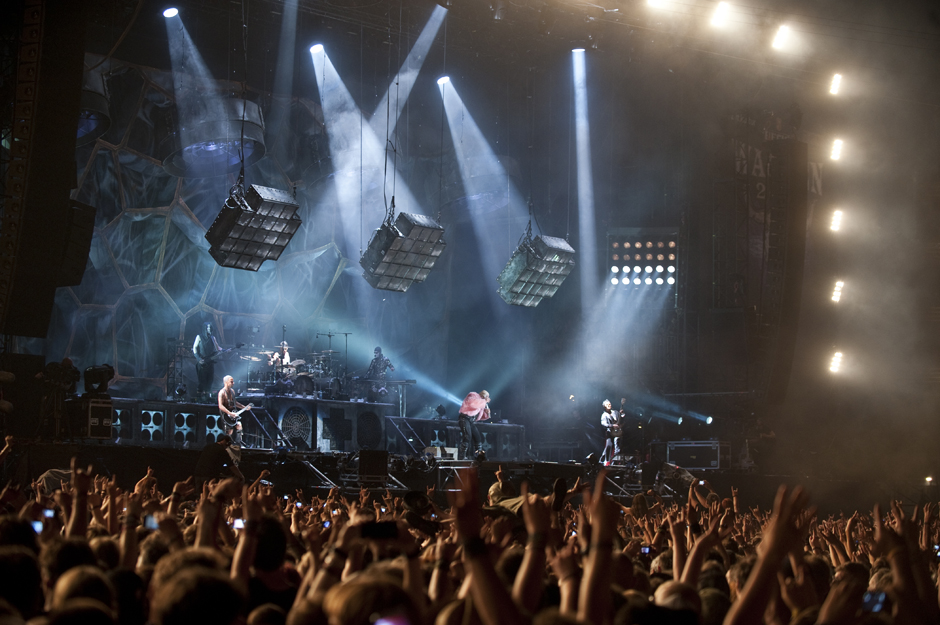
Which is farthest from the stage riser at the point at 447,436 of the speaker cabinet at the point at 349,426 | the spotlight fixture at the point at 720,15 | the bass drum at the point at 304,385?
the spotlight fixture at the point at 720,15

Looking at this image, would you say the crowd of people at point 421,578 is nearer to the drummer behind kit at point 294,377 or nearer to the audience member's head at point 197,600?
the audience member's head at point 197,600

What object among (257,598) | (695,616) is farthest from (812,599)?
(257,598)

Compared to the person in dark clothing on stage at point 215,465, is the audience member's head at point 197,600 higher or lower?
higher

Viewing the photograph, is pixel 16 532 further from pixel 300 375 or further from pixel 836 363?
pixel 836 363

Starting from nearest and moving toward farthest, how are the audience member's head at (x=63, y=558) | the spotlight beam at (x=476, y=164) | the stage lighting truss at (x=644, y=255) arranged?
1. the audience member's head at (x=63, y=558)
2. the stage lighting truss at (x=644, y=255)
3. the spotlight beam at (x=476, y=164)

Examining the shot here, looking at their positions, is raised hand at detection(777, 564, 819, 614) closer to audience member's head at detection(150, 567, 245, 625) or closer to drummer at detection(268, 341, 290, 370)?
audience member's head at detection(150, 567, 245, 625)

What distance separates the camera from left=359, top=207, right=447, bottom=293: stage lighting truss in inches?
607

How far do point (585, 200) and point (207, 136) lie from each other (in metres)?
8.17

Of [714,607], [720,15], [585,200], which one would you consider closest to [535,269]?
[585,200]

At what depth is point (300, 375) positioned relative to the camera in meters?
15.6

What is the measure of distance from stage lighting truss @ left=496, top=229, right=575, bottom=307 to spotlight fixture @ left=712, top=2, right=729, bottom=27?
519 centimetres

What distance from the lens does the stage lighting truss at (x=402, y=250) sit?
15.4 m

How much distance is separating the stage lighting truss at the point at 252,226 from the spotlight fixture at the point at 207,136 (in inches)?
77.6

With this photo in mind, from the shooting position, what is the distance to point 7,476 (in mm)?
9344
